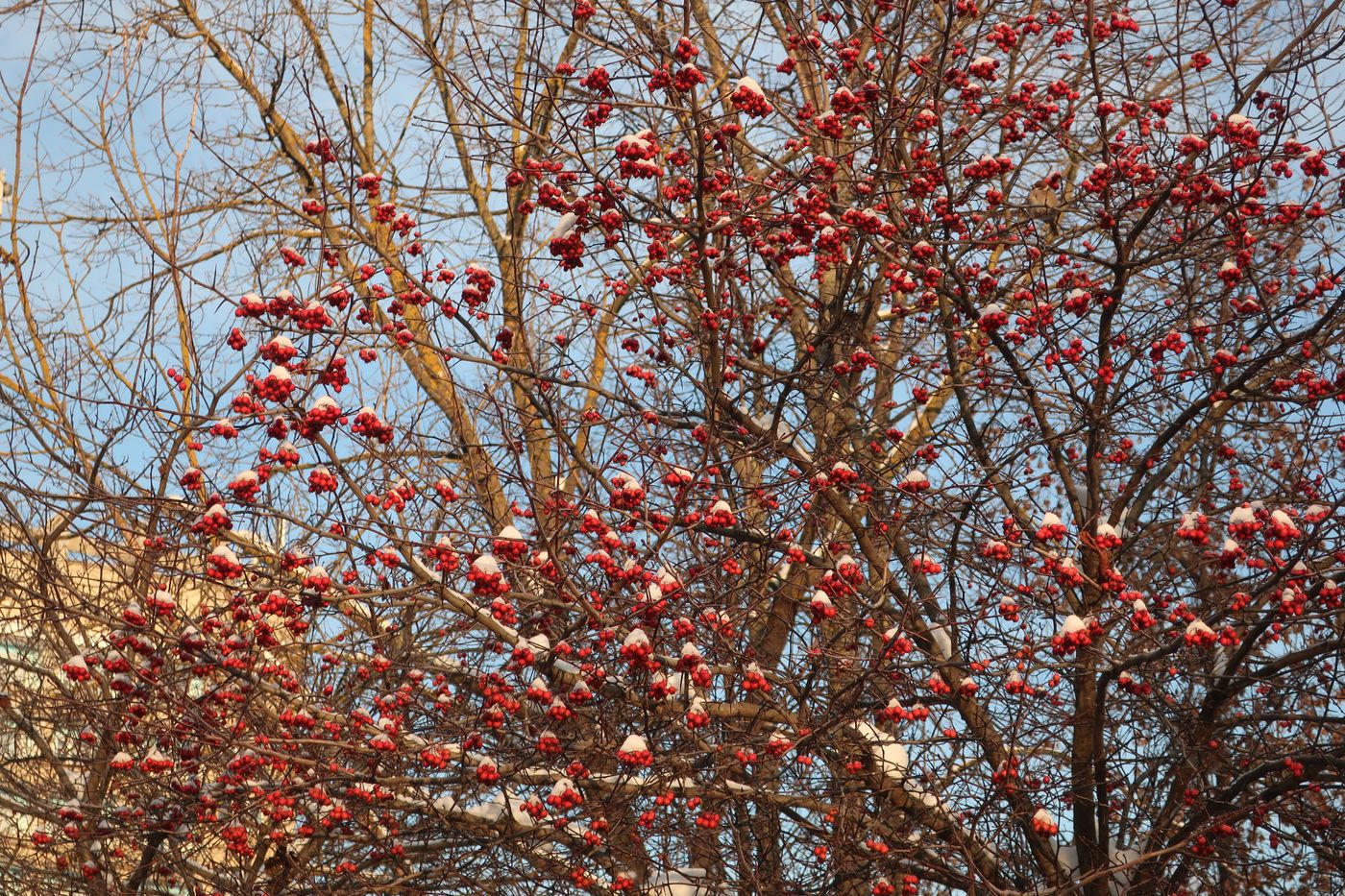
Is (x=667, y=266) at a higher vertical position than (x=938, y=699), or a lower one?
higher

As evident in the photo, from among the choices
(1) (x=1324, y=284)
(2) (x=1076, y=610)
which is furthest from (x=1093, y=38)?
(2) (x=1076, y=610)

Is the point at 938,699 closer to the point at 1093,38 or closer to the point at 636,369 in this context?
the point at 636,369

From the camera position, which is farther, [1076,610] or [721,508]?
[1076,610]

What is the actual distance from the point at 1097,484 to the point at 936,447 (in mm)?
1079

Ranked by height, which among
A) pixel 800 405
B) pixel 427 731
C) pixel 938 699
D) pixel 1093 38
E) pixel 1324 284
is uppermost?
pixel 1093 38

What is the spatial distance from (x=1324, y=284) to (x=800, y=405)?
3170 millimetres

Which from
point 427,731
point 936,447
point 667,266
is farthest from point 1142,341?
point 427,731

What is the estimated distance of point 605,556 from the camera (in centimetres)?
556

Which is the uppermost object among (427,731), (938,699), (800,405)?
(800,405)

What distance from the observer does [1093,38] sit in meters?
6.88

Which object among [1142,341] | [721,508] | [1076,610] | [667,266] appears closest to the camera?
[721,508]

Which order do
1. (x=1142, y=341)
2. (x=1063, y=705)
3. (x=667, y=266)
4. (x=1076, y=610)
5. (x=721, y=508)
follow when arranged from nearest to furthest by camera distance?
1. (x=721, y=508)
2. (x=1076, y=610)
3. (x=667, y=266)
4. (x=1142, y=341)
5. (x=1063, y=705)

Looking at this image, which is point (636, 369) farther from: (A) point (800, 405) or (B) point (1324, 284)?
(B) point (1324, 284)

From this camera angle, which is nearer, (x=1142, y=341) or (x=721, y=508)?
(x=721, y=508)
